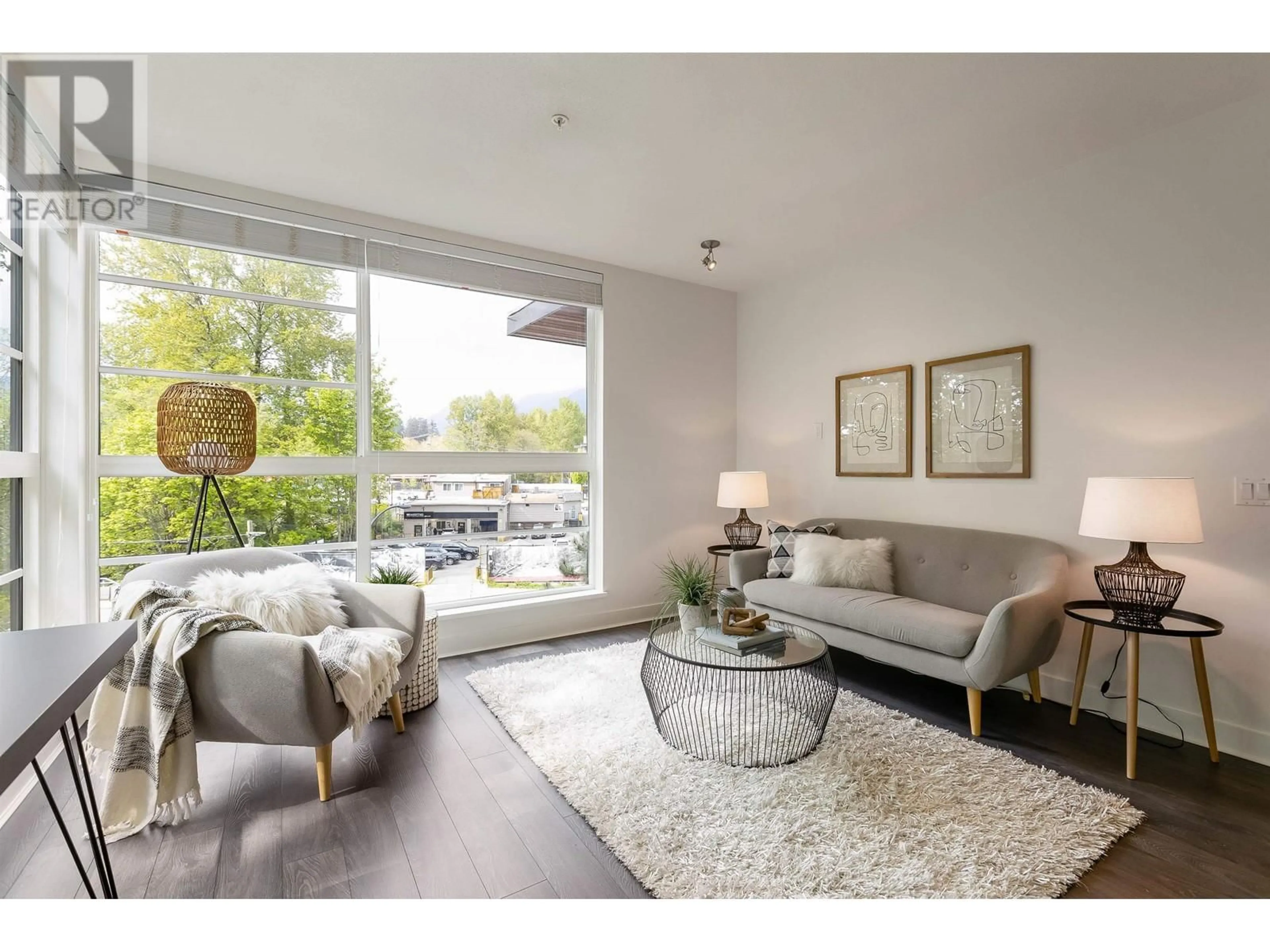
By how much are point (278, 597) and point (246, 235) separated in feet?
6.66

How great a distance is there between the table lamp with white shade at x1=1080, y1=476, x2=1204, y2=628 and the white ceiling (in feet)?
5.07

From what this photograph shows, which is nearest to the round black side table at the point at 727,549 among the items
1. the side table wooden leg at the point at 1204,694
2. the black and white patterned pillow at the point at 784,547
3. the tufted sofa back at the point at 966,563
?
the black and white patterned pillow at the point at 784,547

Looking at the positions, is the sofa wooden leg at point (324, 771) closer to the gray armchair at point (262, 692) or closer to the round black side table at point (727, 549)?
the gray armchair at point (262, 692)

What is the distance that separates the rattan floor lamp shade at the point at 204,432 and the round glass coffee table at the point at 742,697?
6.99 ft

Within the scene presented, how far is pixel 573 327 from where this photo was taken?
4348 mm

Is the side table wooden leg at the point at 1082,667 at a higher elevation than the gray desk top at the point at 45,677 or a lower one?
lower

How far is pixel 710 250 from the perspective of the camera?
13.1 ft

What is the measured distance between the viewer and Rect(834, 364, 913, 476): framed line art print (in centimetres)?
374

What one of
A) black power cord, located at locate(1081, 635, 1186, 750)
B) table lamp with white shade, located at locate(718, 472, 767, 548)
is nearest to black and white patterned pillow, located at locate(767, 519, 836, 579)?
table lamp with white shade, located at locate(718, 472, 767, 548)

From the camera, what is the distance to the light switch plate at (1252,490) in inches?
93.0

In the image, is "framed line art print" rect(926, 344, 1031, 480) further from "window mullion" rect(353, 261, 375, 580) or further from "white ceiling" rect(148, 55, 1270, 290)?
"window mullion" rect(353, 261, 375, 580)

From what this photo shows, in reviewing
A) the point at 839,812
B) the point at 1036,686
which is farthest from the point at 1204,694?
the point at 839,812

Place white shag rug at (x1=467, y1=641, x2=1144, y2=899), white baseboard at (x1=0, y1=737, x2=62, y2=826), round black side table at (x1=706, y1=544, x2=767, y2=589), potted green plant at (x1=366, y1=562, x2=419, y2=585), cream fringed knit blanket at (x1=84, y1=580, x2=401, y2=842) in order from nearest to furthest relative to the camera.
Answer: white shag rug at (x1=467, y1=641, x2=1144, y2=899) < cream fringed knit blanket at (x1=84, y1=580, x2=401, y2=842) < white baseboard at (x1=0, y1=737, x2=62, y2=826) < potted green plant at (x1=366, y1=562, x2=419, y2=585) < round black side table at (x1=706, y1=544, x2=767, y2=589)
